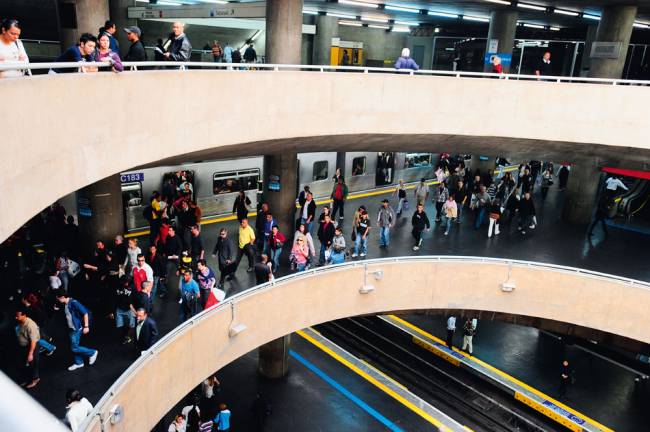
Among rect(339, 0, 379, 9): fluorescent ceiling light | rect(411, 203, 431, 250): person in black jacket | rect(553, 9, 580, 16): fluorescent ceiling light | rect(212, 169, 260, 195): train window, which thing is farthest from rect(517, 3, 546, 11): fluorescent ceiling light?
rect(212, 169, 260, 195): train window

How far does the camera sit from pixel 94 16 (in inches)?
481

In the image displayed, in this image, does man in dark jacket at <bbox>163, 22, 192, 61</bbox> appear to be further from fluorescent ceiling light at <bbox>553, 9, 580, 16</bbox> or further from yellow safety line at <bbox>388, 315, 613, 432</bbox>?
fluorescent ceiling light at <bbox>553, 9, 580, 16</bbox>

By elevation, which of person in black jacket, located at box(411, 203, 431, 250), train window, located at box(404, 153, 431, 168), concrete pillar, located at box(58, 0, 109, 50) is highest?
concrete pillar, located at box(58, 0, 109, 50)

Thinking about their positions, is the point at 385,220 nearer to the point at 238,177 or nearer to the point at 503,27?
the point at 238,177

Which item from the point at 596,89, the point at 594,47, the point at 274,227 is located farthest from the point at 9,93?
the point at 594,47

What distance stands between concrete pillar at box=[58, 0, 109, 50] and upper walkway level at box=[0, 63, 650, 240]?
3.42m

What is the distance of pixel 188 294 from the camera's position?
11305 millimetres

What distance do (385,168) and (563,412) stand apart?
42.8 feet

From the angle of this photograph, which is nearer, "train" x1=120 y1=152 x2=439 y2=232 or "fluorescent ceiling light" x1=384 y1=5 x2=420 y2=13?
"train" x1=120 y1=152 x2=439 y2=232

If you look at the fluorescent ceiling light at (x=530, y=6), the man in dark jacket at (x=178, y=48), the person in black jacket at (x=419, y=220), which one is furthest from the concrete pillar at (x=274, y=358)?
the fluorescent ceiling light at (x=530, y=6)

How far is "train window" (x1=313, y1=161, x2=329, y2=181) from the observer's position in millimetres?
23469

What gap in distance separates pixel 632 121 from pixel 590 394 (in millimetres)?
10292

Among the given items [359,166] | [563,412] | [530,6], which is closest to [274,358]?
[563,412]

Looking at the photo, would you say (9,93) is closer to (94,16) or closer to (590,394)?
(94,16)
